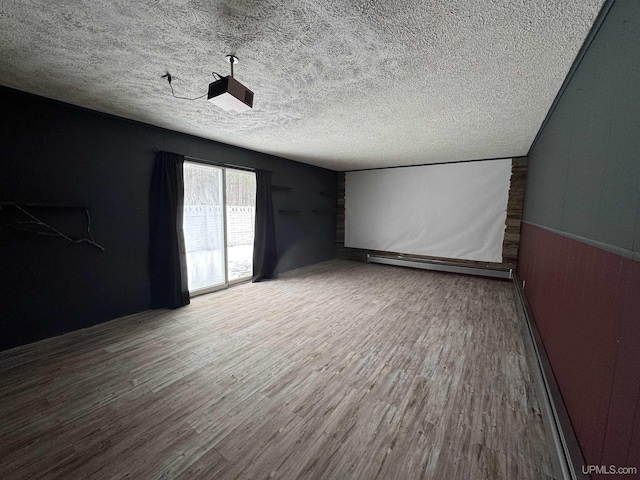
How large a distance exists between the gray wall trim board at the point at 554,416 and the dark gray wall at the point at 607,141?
0.95m

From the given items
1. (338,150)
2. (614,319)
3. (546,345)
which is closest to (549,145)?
(546,345)

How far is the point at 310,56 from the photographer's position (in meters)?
1.62

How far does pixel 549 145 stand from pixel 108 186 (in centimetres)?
466

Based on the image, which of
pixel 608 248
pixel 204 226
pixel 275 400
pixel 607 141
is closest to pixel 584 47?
pixel 607 141

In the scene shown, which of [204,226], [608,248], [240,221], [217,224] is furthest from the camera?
[240,221]

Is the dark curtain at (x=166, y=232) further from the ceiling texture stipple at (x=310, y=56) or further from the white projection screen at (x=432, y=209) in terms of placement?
the white projection screen at (x=432, y=209)

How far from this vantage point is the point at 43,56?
1.67 metres

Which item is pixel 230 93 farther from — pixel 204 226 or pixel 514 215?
pixel 514 215

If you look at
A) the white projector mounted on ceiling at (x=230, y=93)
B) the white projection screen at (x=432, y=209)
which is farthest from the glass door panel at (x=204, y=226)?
the white projection screen at (x=432, y=209)

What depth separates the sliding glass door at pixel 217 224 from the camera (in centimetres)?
358

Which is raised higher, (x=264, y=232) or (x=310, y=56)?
(x=310, y=56)

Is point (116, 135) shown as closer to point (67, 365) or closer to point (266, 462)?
point (67, 365)

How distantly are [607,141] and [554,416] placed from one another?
4.83 feet

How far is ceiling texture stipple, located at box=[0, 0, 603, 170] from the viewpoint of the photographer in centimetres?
124
